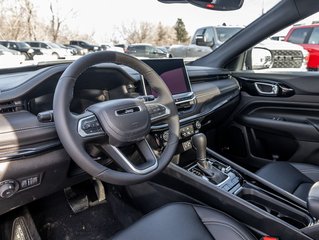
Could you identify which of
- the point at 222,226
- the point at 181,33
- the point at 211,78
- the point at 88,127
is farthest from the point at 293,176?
the point at 181,33

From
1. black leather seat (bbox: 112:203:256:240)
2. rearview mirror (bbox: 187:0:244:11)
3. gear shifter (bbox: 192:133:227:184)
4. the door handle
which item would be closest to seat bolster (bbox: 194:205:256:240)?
black leather seat (bbox: 112:203:256:240)

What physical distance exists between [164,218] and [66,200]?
0.88 metres

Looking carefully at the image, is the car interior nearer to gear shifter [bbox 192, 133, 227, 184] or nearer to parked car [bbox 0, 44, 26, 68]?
gear shifter [bbox 192, 133, 227, 184]

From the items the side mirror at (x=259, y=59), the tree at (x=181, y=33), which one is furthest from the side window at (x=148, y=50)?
the tree at (x=181, y=33)

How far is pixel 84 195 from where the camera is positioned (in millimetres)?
2131

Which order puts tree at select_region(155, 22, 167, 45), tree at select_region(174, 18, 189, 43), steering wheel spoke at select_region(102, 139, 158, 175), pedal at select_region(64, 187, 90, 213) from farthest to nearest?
tree at select_region(155, 22, 167, 45) → tree at select_region(174, 18, 189, 43) → pedal at select_region(64, 187, 90, 213) → steering wheel spoke at select_region(102, 139, 158, 175)

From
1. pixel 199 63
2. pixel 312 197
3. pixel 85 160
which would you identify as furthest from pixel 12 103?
pixel 199 63

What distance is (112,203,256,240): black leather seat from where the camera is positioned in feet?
4.65

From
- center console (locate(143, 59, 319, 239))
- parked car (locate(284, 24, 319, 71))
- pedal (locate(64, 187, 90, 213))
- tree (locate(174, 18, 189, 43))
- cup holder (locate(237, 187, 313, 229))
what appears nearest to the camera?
center console (locate(143, 59, 319, 239))

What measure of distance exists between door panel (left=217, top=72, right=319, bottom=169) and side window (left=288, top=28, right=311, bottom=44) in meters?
5.89

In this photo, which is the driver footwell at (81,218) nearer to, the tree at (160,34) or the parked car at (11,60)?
the parked car at (11,60)

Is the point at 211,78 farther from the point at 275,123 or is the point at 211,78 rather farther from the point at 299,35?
the point at 299,35

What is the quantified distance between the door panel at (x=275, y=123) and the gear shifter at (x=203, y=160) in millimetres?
865

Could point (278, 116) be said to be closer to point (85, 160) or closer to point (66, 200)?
point (66, 200)
